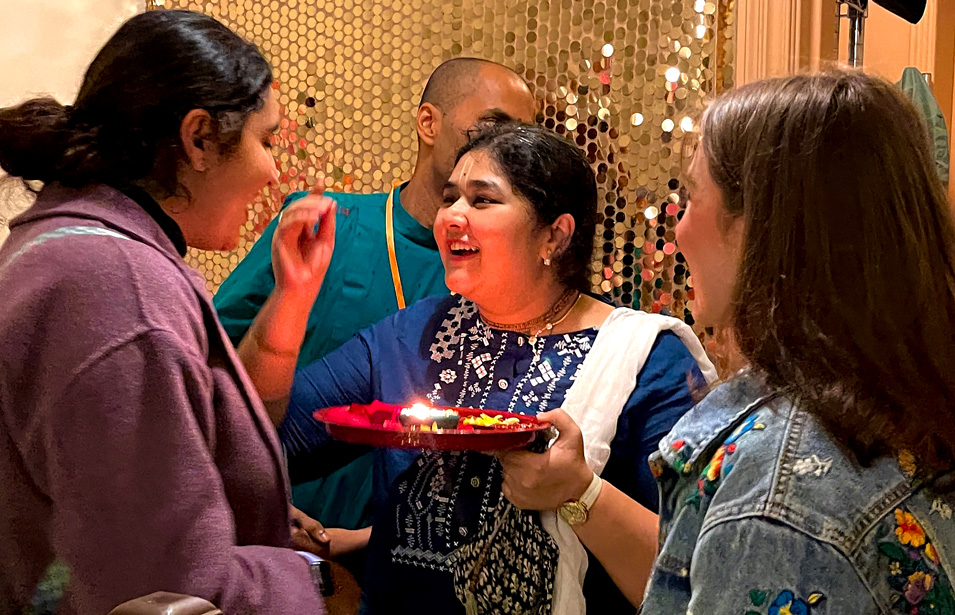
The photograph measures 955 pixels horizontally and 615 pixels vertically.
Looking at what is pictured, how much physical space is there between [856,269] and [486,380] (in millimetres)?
886

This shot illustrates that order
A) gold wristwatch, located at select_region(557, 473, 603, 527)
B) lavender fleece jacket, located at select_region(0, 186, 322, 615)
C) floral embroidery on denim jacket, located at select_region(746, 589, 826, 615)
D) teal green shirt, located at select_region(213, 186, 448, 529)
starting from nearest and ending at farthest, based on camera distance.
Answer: floral embroidery on denim jacket, located at select_region(746, 589, 826, 615), lavender fleece jacket, located at select_region(0, 186, 322, 615), gold wristwatch, located at select_region(557, 473, 603, 527), teal green shirt, located at select_region(213, 186, 448, 529)

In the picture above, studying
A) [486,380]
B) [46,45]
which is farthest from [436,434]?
[46,45]

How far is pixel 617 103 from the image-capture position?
8.33ft

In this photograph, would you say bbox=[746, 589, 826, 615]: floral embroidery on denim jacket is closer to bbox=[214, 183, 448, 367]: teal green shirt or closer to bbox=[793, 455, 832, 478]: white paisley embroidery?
bbox=[793, 455, 832, 478]: white paisley embroidery

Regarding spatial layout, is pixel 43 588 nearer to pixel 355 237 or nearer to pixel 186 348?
pixel 186 348

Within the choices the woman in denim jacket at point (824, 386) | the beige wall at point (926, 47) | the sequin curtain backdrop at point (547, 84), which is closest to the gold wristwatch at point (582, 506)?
the woman in denim jacket at point (824, 386)

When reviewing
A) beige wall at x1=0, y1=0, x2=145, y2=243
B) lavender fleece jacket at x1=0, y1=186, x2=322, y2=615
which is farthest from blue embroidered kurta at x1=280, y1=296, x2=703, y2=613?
beige wall at x1=0, y1=0, x2=145, y2=243

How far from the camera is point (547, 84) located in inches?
103

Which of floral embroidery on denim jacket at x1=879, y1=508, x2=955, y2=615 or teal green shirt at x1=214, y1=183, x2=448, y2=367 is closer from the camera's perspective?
floral embroidery on denim jacket at x1=879, y1=508, x2=955, y2=615

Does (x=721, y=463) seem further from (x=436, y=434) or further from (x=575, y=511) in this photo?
(x=575, y=511)

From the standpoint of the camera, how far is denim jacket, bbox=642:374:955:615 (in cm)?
78

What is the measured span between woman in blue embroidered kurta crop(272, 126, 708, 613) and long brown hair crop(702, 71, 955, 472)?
678 millimetres

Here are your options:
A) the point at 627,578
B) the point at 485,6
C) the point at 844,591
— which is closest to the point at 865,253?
the point at 844,591

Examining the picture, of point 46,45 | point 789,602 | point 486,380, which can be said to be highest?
point 46,45
